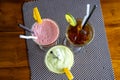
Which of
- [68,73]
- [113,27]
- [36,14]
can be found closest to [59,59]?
[68,73]

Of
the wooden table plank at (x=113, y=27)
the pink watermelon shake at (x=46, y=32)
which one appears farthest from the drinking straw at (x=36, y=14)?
the wooden table plank at (x=113, y=27)

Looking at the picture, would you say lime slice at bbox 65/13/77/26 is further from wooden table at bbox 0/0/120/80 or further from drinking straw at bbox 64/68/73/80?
wooden table at bbox 0/0/120/80

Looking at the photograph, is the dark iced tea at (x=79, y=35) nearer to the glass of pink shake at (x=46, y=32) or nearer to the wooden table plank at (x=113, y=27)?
the glass of pink shake at (x=46, y=32)

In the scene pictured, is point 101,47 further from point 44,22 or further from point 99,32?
point 44,22

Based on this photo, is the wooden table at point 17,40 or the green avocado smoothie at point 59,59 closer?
the green avocado smoothie at point 59,59

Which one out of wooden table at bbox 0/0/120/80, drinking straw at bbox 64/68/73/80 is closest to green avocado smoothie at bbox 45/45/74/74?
drinking straw at bbox 64/68/73/80

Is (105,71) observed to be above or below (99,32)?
below

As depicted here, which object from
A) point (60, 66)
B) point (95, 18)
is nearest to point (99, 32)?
point (95, 18)
